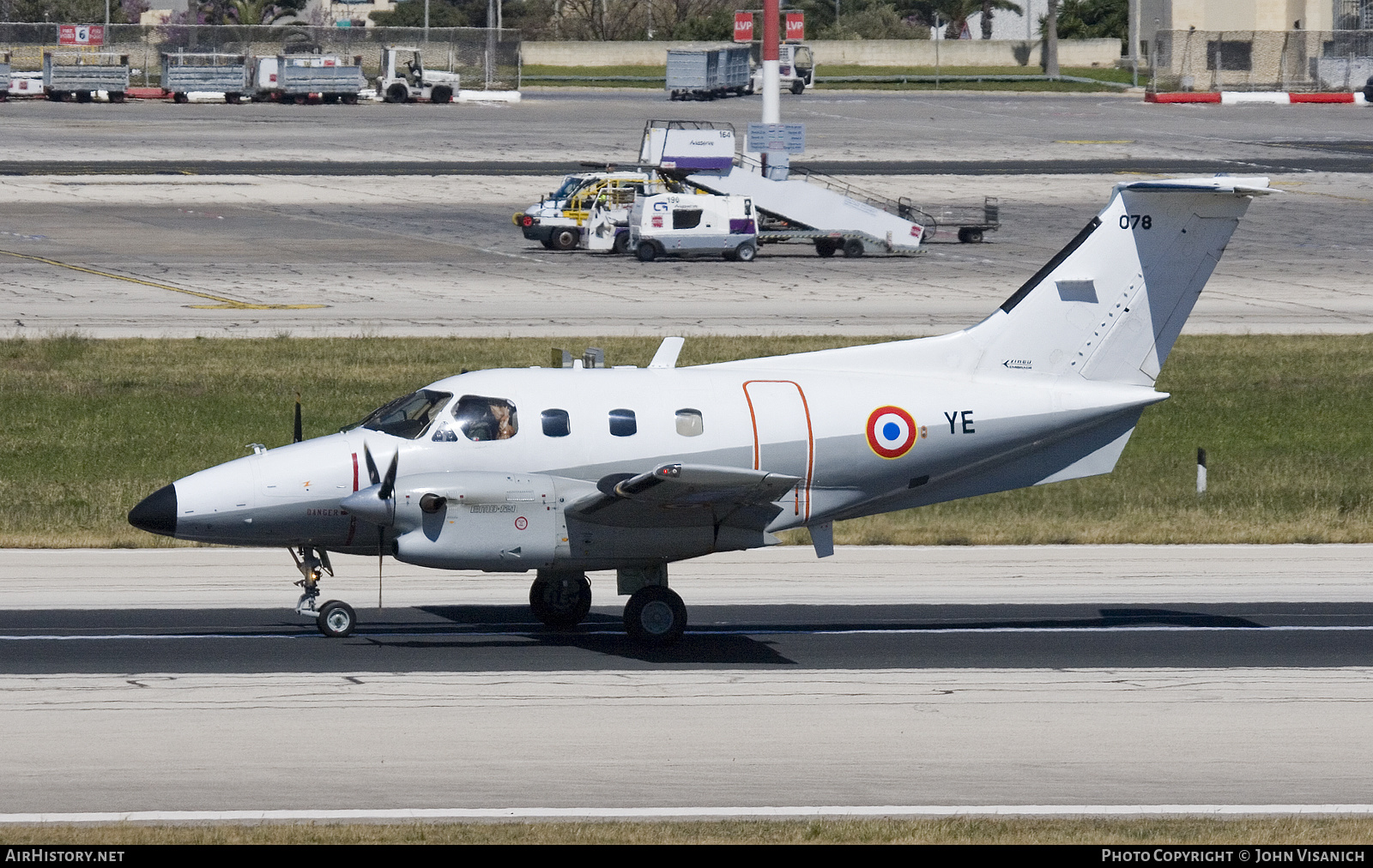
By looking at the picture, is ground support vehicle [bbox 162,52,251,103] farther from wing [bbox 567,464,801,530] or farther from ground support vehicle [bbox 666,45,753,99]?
wing [bbox 567,464,801,530]

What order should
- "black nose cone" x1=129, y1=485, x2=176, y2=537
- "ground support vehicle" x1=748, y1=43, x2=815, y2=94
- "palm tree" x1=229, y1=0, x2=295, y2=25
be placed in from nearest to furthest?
"black nose cone" x1=129, y1=485, x2=176, y2=537, "ground support vehicle" x1=748, y1=43, x2=815, y2=94, "palm tree" x1=229, y1=0, x2=295, y2=25

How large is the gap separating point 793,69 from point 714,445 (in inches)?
3813

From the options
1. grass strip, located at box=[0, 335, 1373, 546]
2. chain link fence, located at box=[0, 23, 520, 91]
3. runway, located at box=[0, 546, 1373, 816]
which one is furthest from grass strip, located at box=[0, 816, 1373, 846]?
chain link fence, located at box=[0, 23, 520, 91]

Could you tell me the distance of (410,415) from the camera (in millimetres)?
16266

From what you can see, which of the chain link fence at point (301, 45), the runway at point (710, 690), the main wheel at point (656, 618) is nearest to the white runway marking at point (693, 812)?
the runway at point (710, 690)

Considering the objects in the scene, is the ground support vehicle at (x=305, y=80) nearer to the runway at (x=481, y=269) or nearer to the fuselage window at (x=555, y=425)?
the runway at (x=481, y=269)

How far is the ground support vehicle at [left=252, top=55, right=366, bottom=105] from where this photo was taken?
328ft

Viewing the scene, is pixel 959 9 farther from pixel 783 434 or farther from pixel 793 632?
pixel 783 434

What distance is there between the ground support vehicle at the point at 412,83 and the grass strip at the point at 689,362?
6909cm

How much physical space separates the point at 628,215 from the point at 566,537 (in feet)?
125

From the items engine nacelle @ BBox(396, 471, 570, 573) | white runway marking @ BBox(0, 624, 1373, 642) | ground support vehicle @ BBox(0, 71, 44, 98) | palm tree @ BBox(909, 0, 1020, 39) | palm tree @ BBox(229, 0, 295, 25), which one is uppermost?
palm tree @ BBox(909, 0, 1020, 39)

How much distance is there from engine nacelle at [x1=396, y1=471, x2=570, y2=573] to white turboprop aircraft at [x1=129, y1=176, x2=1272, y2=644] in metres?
0.02

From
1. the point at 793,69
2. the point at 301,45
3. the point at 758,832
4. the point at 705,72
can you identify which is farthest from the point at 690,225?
the point at 301,45

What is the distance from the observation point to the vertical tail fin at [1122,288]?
58.4 feet
